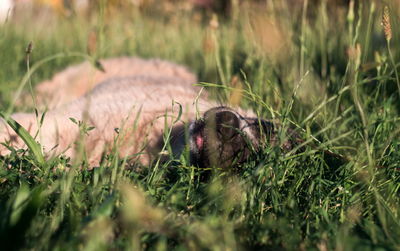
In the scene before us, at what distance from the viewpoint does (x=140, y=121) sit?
2412mm

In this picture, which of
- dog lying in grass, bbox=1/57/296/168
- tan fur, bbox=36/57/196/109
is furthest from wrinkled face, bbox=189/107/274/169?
tan fur, bbox=36/57/196/109

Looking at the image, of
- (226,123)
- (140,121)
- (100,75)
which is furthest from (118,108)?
(100,75)

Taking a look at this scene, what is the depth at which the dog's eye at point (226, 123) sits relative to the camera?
1.83 meters

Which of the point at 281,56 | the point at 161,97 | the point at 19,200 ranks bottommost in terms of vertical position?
the point at 19,200

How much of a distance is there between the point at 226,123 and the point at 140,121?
69 cm

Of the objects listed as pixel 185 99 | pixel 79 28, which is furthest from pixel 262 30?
pixel 79 28

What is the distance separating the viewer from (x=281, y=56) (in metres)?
2.78

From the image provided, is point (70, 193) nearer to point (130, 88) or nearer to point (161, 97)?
point (161, 97)

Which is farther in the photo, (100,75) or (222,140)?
(100,75)

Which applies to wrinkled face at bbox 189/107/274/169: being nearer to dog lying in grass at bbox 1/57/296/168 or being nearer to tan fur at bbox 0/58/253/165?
dog lying in grass at bbox 1/57/296/168

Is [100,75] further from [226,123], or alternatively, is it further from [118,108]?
[226,123]

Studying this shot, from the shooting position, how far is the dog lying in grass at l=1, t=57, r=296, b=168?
5.78 feet

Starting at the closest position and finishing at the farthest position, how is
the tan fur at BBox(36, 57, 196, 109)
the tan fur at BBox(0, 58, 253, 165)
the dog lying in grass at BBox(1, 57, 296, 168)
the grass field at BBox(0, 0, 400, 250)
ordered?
1. the grass field at BBox(0, 0, 400, 250)
2. the dog lying in grass at BBox(1, 57, 296, 168)
3. the tan fur at BBox(0, 58, 253, 165)
4. the tan fur at BBox(36, 57, 196, 109)

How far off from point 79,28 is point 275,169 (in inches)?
155
